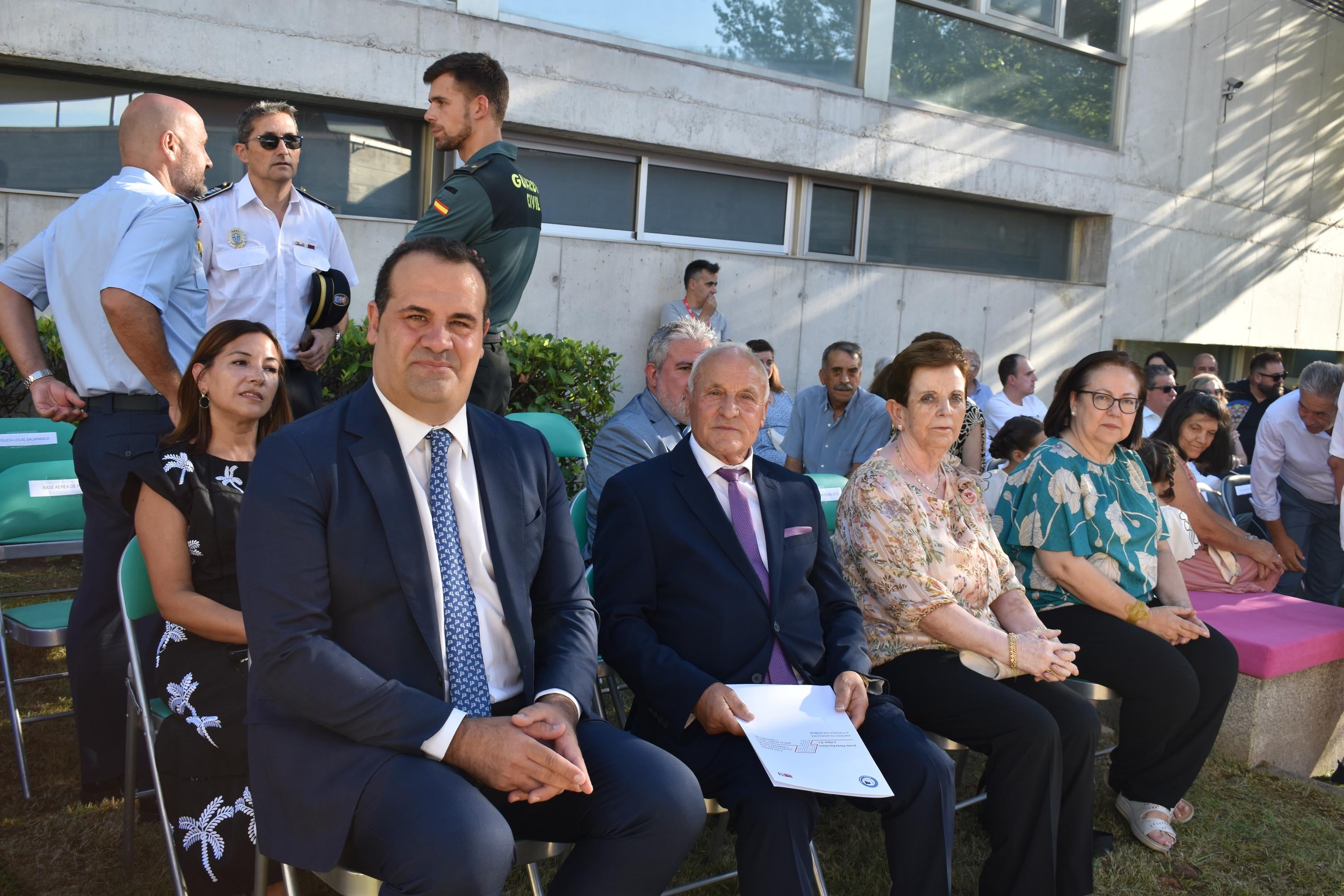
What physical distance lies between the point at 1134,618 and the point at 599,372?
13.8 feet

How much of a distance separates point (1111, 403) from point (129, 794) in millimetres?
3824

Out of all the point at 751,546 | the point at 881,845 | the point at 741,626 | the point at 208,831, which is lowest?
the point at 881,845

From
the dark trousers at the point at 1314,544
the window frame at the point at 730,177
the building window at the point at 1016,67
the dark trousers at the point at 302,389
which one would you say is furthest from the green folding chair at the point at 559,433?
the building window at the point at 1016,67

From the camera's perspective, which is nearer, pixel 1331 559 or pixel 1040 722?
pixel 1040 722

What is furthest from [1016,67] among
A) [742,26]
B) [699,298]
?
[699,298]

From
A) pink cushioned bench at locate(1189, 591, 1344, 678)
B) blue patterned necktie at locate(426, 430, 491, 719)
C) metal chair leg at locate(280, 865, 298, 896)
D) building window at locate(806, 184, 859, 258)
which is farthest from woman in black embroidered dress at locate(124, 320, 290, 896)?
building window at locate(806, 184, 859, 258)

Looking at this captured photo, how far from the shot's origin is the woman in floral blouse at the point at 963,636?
10.2 ft

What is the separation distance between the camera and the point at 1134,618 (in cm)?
398

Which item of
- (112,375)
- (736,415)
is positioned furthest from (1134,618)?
(112,375)

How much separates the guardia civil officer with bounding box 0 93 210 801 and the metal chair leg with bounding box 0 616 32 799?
9.7 inches

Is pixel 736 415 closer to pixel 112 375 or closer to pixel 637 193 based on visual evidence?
pixel 112 375

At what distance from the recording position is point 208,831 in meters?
2.70

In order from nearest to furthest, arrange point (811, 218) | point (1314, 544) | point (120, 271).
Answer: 1. point (120, 271)
2. point (1314, 544)
3. point (811, 218)

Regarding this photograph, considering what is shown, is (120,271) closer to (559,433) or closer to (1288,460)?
(559,433)
